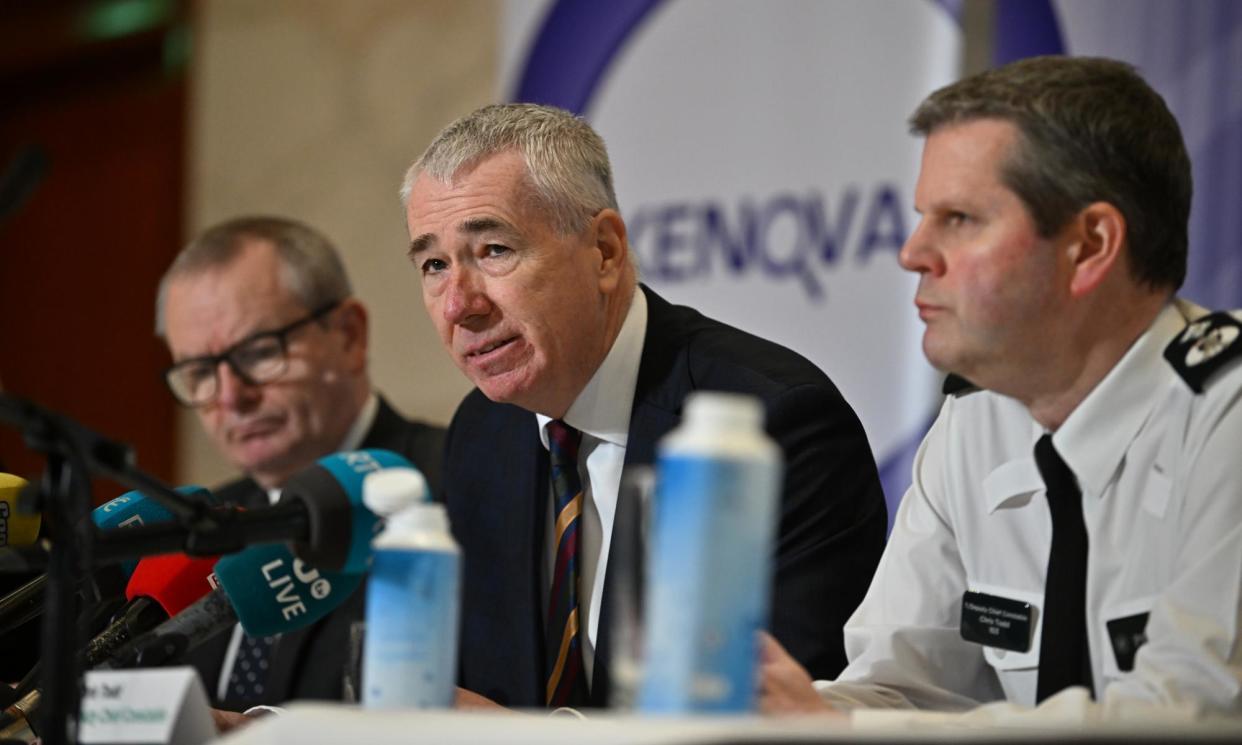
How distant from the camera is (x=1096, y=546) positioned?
1664 mm

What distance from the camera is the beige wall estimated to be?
4.62 m

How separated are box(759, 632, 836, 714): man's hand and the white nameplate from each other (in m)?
0.49

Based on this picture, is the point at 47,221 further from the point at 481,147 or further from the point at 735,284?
the point at 481,147

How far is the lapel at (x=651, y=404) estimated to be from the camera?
205 cm

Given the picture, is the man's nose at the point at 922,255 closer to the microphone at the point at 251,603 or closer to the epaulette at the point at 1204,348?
the epaulette at the point at 1204,348

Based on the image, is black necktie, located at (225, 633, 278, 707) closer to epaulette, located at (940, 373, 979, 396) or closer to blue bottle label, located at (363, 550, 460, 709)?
epaulette, located at (940, 373, 979, 396)

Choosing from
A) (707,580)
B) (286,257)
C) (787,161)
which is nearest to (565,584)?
(707,580)

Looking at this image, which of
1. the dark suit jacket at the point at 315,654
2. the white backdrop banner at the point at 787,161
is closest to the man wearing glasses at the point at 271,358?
the dark suit jacket at the point at 315,654

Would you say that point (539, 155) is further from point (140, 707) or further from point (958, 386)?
point (140, 707)

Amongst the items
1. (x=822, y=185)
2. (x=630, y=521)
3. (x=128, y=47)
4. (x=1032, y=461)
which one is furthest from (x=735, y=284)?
(x=128, y=47)

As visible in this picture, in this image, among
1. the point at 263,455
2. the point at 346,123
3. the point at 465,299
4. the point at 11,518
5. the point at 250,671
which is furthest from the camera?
the point at 346,123

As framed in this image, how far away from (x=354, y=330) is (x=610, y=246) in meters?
1.16

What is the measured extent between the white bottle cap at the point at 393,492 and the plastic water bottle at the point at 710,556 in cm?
29

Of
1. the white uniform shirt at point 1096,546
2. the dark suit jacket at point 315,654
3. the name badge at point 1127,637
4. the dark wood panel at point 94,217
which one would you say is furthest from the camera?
the dark wood panel at point 94,217
